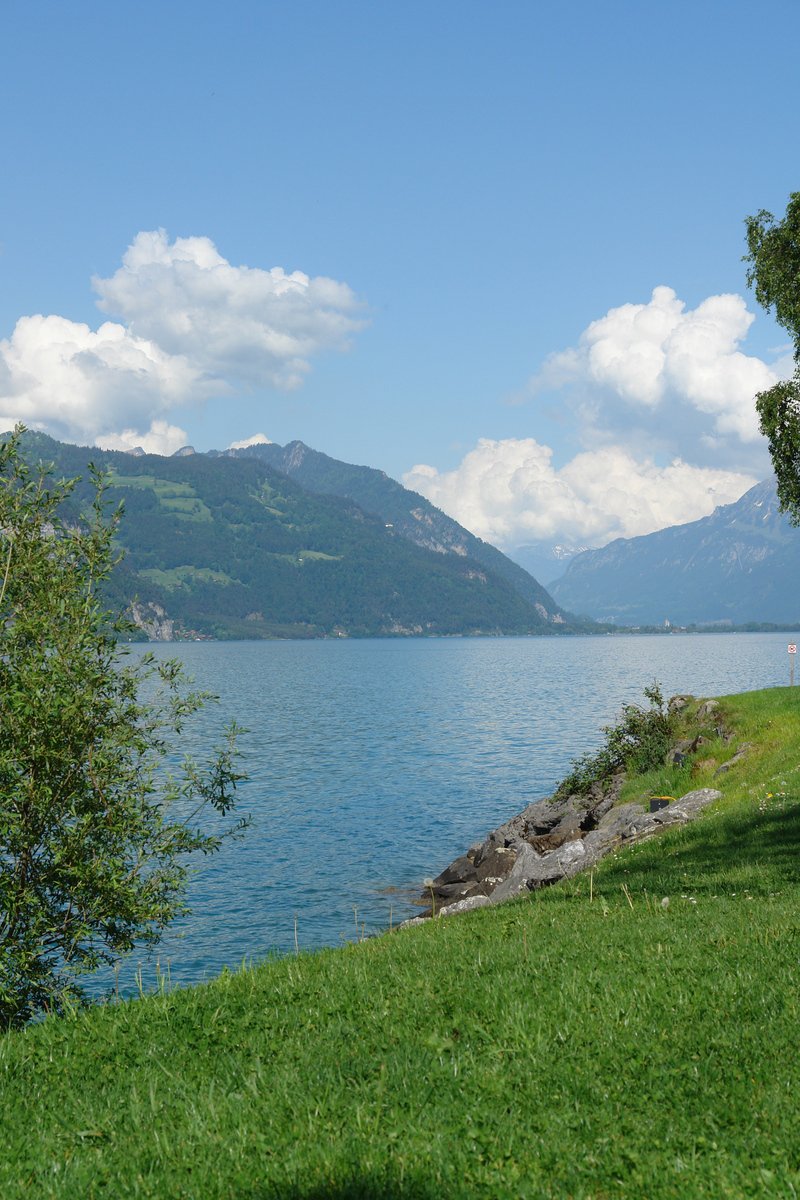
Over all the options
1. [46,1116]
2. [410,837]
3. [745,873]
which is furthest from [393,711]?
[46,1116]

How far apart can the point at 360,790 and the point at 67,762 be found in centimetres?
4605

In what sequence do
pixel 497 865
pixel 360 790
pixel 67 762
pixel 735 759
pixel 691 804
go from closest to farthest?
pixel 67 762, pixel 691 804, pixel 735 759, pixel 497 865, pixel 360 790

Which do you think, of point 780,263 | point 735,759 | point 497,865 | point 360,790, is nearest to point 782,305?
point 780,263

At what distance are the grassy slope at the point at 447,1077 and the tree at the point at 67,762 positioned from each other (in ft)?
14.2

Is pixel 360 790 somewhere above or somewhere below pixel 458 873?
below

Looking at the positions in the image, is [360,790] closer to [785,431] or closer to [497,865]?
[497,865]

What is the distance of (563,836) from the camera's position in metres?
37.9

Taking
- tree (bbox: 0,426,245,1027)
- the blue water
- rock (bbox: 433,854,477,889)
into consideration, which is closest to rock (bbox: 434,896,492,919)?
the blue water

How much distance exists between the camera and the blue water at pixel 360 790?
33.3 m

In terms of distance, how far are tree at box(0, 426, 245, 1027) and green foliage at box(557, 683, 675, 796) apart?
28598mm

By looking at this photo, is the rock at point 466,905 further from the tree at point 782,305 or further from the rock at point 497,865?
the tree at point 782,305

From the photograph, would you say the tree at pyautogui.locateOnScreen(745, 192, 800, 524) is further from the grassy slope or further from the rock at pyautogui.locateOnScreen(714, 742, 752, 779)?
the grassy slope

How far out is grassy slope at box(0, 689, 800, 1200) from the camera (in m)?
6.51

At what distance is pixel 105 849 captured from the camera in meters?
15.7
